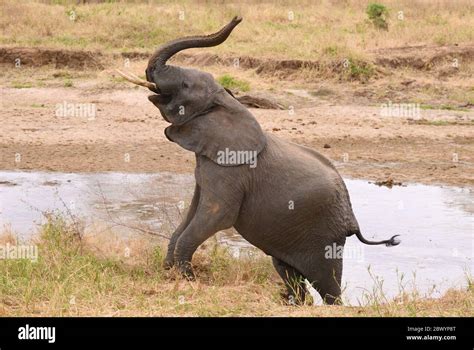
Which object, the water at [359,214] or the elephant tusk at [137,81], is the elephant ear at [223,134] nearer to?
the elephant tusk at [137,81]

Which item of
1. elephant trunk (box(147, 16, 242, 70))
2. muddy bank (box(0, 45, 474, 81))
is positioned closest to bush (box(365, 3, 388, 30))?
muddy bank (box(0, 45, 474, 81))

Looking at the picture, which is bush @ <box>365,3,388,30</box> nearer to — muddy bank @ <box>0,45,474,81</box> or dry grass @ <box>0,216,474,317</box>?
muddy bank @ <box>0,45,474,81</box>

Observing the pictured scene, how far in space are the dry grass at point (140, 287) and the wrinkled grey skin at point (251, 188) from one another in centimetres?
31

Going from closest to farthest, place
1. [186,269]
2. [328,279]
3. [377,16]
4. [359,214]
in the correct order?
1. [186,269]
2. [328,279]
3. [359,214]
4. [377,16]

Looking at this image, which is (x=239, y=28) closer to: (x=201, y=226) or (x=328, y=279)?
(x=328, y=279)

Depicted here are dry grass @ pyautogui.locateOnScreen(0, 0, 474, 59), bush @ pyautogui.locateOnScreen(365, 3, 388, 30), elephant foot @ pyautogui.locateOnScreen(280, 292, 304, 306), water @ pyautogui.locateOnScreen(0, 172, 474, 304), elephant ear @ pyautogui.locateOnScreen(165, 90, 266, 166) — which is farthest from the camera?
bush @ pyautogui.locateOnScreen(365, 3, 388, 30)

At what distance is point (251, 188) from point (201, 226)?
1.57 feet

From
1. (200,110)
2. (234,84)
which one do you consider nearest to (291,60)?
(234,84)

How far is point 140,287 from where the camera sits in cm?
649

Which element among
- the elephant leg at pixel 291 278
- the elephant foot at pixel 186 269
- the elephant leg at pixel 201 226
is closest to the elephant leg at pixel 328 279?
the elephant leg at pixel 291 278

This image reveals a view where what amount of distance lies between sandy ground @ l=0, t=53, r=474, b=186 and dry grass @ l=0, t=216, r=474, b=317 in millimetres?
4884

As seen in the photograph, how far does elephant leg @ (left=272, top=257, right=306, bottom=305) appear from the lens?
7.30 metres
